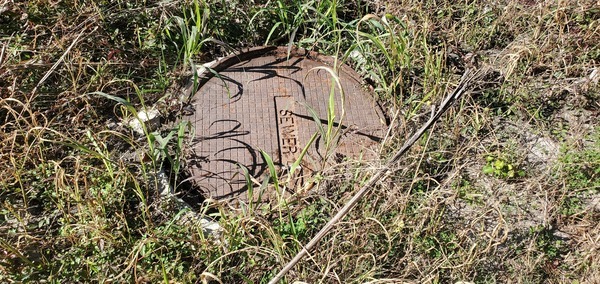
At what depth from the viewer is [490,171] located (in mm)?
2533

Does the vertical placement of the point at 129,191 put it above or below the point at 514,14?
below

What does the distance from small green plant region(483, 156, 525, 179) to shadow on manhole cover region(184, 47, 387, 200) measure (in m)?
0.55

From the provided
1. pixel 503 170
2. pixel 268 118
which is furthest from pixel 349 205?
pixel 503 170

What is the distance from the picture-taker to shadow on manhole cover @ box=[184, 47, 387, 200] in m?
2.40

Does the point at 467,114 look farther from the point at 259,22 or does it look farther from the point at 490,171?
the point at 259,22

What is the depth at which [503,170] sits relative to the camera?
254 cm

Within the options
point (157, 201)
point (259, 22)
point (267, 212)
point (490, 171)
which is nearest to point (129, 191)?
point (157, 201)

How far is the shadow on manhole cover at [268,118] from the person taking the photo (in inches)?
94.5

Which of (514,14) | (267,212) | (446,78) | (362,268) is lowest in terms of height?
(362,268)

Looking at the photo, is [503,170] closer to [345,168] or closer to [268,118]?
[345,168]

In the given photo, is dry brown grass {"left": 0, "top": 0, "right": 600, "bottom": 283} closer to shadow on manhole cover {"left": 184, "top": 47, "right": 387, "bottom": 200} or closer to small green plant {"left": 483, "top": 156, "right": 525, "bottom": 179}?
small green plant {"left": 483, "top": 156, "right": 525, "bottom": 179}

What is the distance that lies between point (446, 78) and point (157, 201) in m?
1.71

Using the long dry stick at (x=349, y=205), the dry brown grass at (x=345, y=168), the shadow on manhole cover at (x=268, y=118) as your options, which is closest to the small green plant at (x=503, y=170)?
the dry brown grass at (x=345, y=168)

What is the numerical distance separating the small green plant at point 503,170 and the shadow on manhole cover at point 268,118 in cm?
55
